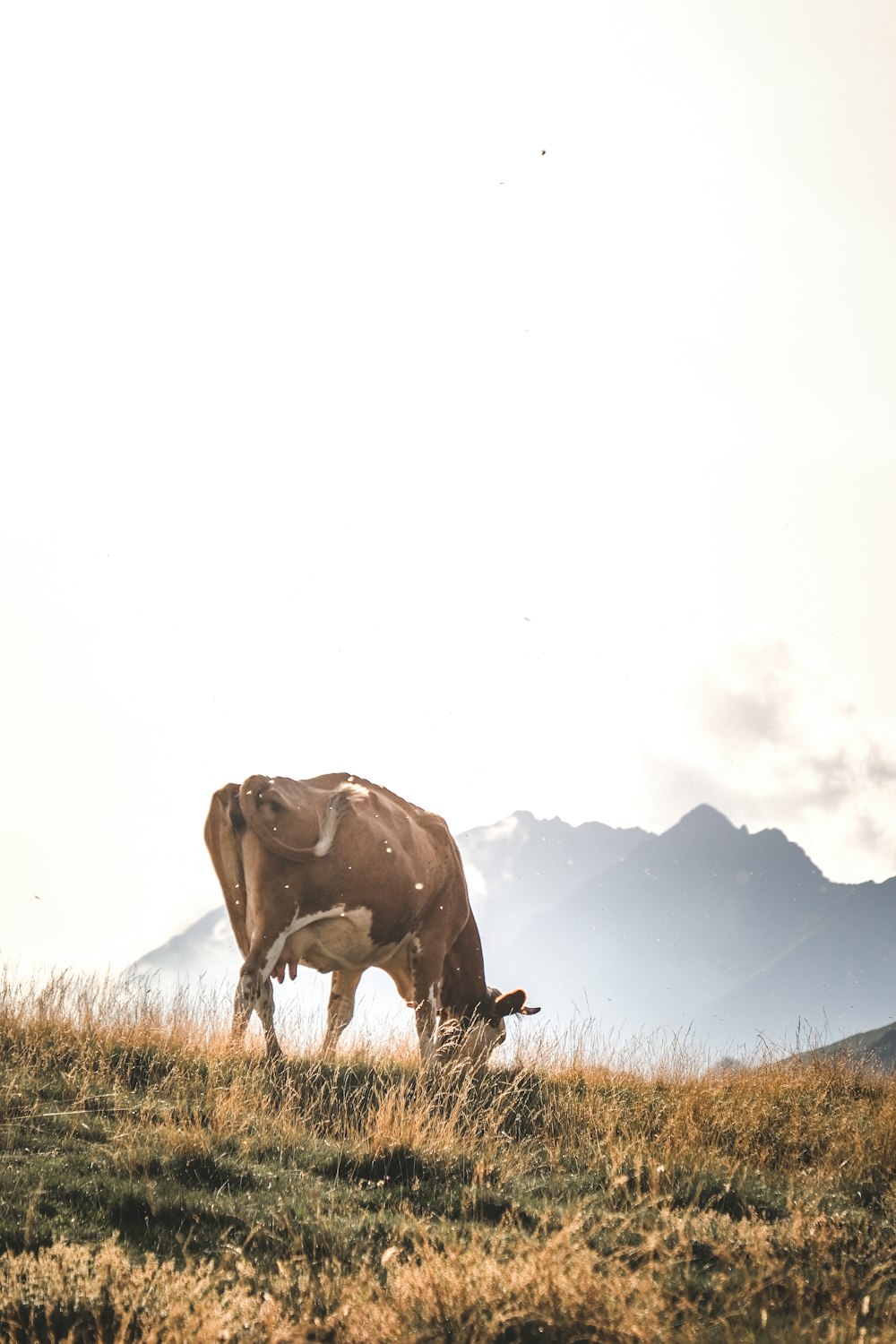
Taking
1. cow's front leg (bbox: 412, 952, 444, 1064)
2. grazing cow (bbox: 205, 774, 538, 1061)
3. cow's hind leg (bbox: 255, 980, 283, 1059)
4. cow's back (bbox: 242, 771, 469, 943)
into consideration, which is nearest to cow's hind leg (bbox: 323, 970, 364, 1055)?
grazing cow (bbox: 205, 774, 538, 1061)

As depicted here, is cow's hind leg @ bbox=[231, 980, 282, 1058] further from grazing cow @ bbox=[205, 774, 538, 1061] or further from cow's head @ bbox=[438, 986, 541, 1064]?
cow's head @ bbox=[438, 986, 541, 1064]

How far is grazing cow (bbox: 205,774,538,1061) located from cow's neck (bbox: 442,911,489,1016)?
13 millimetres

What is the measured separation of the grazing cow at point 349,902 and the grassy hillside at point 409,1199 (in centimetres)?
104

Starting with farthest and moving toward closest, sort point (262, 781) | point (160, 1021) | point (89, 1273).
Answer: point (262, 781)
point (160, 1021)
point (89, 1273)

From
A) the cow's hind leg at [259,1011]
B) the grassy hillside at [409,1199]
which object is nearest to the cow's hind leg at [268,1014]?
the cow's hind leg at [259,1011]

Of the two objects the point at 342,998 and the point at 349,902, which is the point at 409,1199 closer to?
the point at 349,902

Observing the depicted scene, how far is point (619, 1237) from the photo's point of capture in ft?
21.0

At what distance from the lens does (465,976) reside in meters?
Result: 13.6

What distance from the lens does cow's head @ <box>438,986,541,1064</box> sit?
12.6m

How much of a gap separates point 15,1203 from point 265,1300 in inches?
80.7

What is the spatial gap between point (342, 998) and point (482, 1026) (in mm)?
1716

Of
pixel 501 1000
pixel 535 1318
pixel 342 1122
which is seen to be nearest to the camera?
pixel 535 1318

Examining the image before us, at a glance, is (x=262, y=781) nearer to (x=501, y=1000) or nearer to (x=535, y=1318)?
(x=501, y=1000)

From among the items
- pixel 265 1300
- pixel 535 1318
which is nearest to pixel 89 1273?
pixel 265 1300
